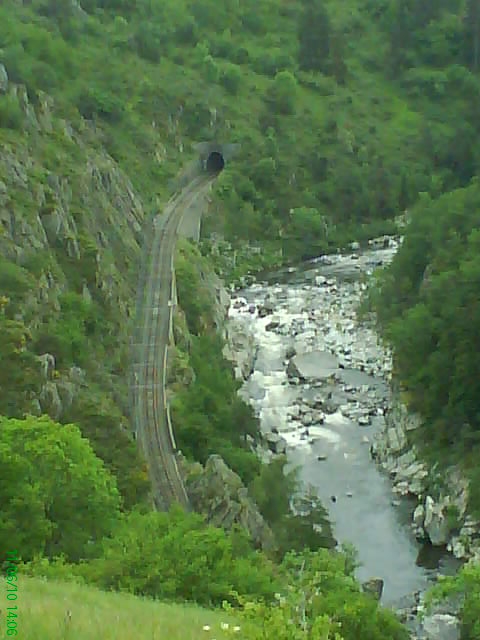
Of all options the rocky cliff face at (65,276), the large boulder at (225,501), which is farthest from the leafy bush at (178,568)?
the rocky cliff face at (65,276)

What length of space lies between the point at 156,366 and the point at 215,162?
55321mm

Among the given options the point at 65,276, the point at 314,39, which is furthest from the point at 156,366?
the point at 314,39

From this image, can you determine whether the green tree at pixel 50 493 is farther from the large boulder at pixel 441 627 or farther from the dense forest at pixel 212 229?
the large boulder at pixel 441 627

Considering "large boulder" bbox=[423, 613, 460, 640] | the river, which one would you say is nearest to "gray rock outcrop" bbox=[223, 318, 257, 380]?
the river

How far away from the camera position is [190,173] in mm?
106500

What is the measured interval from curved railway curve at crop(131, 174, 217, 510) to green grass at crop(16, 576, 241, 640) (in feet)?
96.5

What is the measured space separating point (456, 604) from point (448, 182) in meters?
90.4

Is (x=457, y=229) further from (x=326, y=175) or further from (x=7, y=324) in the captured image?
(x=326, y=175)

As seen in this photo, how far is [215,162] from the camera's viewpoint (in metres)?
114

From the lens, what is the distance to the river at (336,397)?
51938mm

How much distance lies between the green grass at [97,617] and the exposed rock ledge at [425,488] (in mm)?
32754

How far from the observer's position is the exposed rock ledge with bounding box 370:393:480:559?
170 feet

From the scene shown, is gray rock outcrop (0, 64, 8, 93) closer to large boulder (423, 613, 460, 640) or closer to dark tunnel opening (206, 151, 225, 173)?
dark tunnel opening (206, 151, 225, 173)

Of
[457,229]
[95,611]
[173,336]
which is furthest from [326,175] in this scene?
[95,611]
